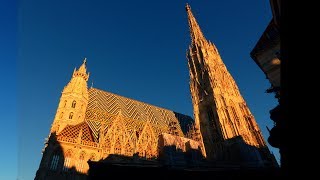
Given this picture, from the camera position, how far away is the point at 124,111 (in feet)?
110

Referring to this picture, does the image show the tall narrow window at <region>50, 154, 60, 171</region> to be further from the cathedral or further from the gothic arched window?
the gothic arched window

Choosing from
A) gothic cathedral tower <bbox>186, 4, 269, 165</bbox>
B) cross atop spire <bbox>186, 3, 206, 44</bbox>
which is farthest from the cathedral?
cross atop spire <bbox>186, 3, 206, 44</bbox>

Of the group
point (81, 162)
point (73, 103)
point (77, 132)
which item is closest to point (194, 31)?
point (73, 103)

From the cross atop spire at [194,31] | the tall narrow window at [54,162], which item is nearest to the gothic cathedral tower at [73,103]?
the tall narrow window at [54,162]

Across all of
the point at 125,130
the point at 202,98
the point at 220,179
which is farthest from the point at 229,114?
the point at 220,179

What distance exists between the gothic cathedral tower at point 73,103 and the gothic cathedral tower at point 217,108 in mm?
16139

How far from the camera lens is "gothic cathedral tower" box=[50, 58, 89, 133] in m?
25.1

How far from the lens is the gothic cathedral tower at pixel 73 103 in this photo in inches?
987

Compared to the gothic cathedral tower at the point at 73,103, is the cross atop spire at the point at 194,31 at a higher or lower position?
higher

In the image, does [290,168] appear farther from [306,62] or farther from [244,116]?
[244,116]

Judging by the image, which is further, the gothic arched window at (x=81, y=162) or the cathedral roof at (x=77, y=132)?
the cathedral roof at (x=77, y=132)

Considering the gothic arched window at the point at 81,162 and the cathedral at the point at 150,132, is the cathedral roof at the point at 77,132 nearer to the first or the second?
the cathedral at the point at 150,132

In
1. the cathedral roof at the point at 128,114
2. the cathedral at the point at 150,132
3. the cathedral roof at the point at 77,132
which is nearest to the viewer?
the cathedral at the point at 150,132

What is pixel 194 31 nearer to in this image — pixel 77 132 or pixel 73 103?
pixel 73 103
